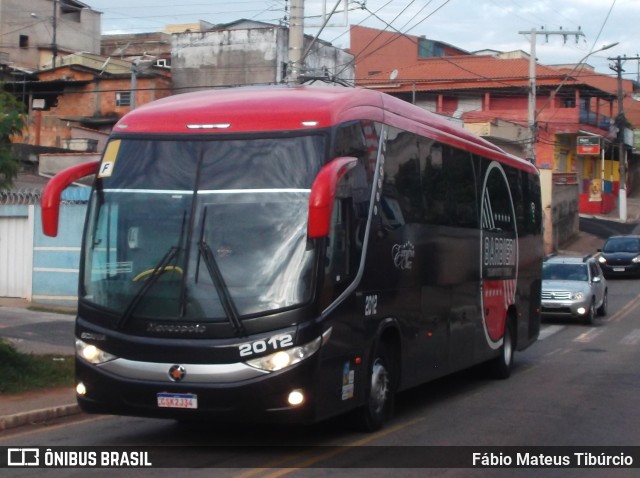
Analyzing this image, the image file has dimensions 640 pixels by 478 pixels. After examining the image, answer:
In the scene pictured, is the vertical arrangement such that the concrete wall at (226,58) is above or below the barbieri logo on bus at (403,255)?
above

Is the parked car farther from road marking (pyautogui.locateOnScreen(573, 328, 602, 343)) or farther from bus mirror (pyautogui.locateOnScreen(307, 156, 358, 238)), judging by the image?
bus mirror (pyautogui.locateOnScreen(307, 156, 358, 238))

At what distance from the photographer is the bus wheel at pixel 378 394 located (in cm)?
1056

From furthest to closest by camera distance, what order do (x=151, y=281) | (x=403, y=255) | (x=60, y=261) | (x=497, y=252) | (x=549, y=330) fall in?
1. (x=549, y=330)
2. (x=60, y=261)
3. (x=497, y=252)
4. (x=403, y=255)
5. (x=151, y=281)

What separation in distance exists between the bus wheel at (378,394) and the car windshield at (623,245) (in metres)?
30.2

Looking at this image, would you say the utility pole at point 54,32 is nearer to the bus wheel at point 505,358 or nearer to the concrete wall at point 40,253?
the concrete wall at point 40,253

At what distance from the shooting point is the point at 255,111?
984cm

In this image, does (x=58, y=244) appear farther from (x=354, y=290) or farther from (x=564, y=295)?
(x=354, y=290)

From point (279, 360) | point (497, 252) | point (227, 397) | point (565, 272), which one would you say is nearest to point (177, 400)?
point (227, 397)

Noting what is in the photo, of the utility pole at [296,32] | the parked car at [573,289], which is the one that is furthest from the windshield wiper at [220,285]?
the parked car at [573,289]

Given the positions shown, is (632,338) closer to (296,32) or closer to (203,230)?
(296,32)

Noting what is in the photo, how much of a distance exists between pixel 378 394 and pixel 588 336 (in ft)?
45.3

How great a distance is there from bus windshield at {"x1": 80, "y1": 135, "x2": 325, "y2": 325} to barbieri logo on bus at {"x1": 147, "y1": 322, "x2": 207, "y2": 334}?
9cm

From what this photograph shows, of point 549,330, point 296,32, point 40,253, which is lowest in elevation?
point 549,330

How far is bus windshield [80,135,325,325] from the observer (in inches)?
358
